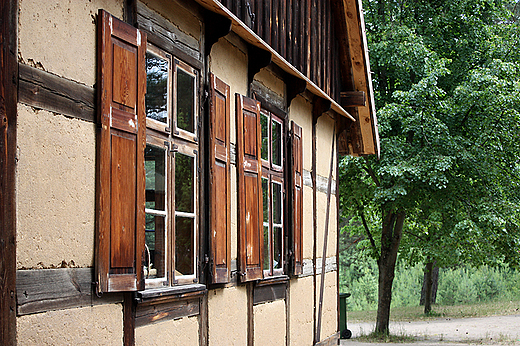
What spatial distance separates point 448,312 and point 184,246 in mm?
21742

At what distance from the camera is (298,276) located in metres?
8.12

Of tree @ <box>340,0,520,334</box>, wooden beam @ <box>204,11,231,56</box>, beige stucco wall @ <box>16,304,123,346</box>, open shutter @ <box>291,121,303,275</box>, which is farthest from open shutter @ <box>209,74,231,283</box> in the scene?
tree @ <box>340,0,520,334</box>

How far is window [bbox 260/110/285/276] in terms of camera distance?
7086 millimetres

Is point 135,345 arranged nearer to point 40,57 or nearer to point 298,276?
point 40,57

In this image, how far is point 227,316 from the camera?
5.75 metres

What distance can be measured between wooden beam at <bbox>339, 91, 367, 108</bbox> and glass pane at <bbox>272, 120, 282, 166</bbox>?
3021 millimetres

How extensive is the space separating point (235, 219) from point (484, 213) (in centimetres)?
995

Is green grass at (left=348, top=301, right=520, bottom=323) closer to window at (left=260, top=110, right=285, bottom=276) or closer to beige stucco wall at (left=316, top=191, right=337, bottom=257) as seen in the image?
beige stucco wall at (left=316, top=191, right=337, bottom=257)

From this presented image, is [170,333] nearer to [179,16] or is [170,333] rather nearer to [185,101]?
[185,101]

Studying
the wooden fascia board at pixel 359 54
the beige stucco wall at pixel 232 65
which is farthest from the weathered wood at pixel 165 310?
the wooden fascia board at pixel 359 54

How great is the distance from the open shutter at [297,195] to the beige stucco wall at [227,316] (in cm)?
174

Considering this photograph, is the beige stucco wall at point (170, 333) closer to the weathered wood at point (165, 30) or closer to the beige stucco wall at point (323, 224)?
the weathered wood at point (165, 30)

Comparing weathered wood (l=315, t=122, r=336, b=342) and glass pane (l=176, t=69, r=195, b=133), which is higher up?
glass pane (l=176, t=69, r=195, b=133)

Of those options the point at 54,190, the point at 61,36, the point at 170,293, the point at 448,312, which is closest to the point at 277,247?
the point at 170,293
